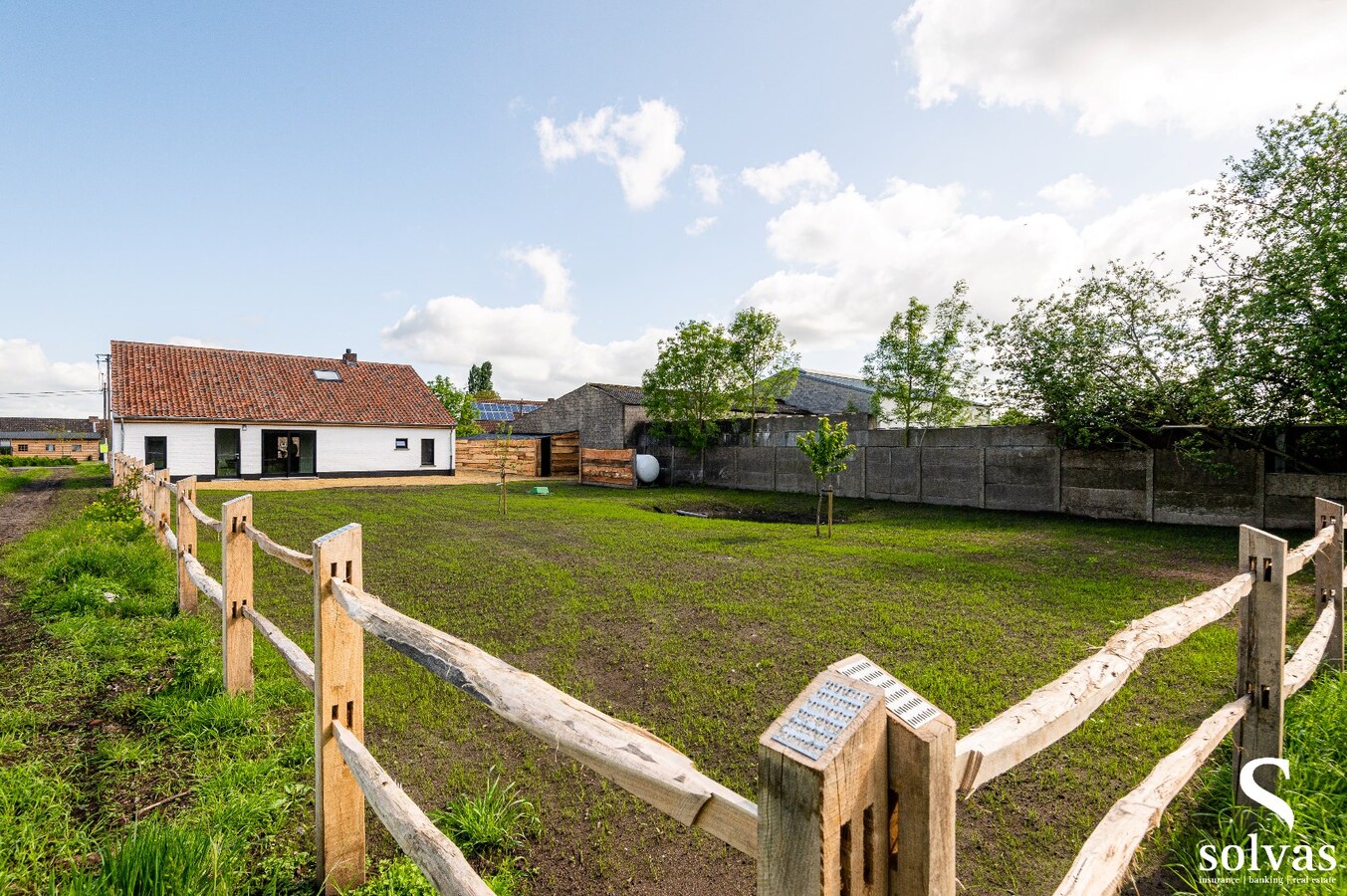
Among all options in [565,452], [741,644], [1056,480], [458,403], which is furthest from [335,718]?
[458,403]

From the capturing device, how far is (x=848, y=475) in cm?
1805

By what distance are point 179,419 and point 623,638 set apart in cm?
2276

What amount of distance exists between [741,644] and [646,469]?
1825 cm

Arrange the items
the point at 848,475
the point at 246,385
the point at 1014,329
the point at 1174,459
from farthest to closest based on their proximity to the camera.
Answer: the point at 246,385 < the point at 848,475 < the point at 1014,329 < the point at 1174,459

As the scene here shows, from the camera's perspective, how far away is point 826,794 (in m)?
0.88

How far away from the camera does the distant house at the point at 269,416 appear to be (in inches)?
834

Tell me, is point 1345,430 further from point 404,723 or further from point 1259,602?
point 404,723

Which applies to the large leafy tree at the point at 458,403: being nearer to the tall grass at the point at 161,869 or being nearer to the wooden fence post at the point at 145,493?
the wooden fence post at the point at 145,493

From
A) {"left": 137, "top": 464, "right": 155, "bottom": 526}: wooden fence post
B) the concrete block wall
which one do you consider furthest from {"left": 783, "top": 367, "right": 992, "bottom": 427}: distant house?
{"left": 137, "top": 464, "right": 155, "bottom": 526}: wooden fence post

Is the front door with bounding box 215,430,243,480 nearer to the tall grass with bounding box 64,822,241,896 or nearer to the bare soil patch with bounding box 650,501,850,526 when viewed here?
the bare soil patch with bounding box 650,501,850,526

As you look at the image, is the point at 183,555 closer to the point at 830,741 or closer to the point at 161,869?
the point at 161,869

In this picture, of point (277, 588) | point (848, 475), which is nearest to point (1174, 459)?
point (848, 475)

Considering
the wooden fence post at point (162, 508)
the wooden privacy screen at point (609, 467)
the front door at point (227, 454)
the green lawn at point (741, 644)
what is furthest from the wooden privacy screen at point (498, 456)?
the wooden fence post at point (162, 508)

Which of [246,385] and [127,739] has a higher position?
[246,385]
